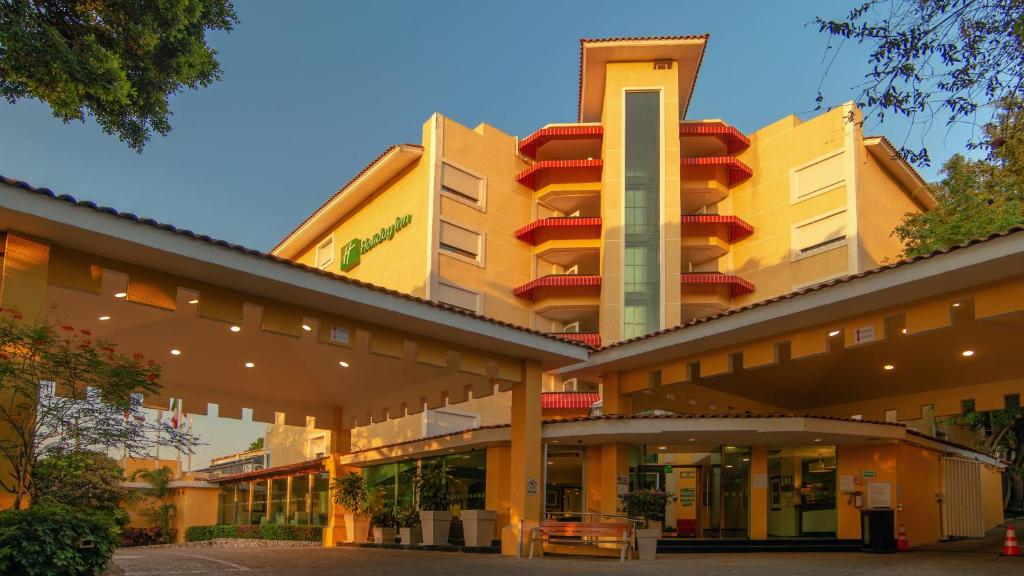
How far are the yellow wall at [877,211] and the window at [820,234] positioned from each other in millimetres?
848

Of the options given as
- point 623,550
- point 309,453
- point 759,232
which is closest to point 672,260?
point 759,232

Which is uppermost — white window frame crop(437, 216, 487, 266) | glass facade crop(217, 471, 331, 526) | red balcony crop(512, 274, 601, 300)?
white window frame crop(437, 216, 487, 266)

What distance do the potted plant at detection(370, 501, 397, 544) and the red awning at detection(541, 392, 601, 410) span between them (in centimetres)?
1479

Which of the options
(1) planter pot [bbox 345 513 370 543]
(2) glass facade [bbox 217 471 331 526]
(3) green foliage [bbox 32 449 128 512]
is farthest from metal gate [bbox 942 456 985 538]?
(3) green foliage [bbox 32 449 128 512]

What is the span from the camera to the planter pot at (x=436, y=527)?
1998 centimetres

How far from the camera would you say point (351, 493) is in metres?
23.4

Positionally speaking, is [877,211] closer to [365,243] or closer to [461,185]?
[461,185]

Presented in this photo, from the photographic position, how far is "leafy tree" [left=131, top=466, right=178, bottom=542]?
138 feet

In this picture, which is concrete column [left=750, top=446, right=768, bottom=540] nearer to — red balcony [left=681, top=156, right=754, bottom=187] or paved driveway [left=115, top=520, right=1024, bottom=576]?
paved driveway [left=115, top=520, right=1024, bottom=576]

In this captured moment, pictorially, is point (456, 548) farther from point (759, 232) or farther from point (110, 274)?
point (759, 232)

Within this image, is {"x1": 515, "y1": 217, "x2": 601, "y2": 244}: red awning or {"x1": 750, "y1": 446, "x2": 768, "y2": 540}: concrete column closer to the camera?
{"x1": 750, "y1": 446, "x2": 768, "y2": 540}: concrete column

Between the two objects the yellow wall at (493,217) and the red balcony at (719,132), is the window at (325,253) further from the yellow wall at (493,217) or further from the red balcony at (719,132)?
the red balcony at (719,132)

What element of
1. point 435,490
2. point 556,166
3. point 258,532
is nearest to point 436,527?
point 435,490

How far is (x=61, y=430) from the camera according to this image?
9.12m
